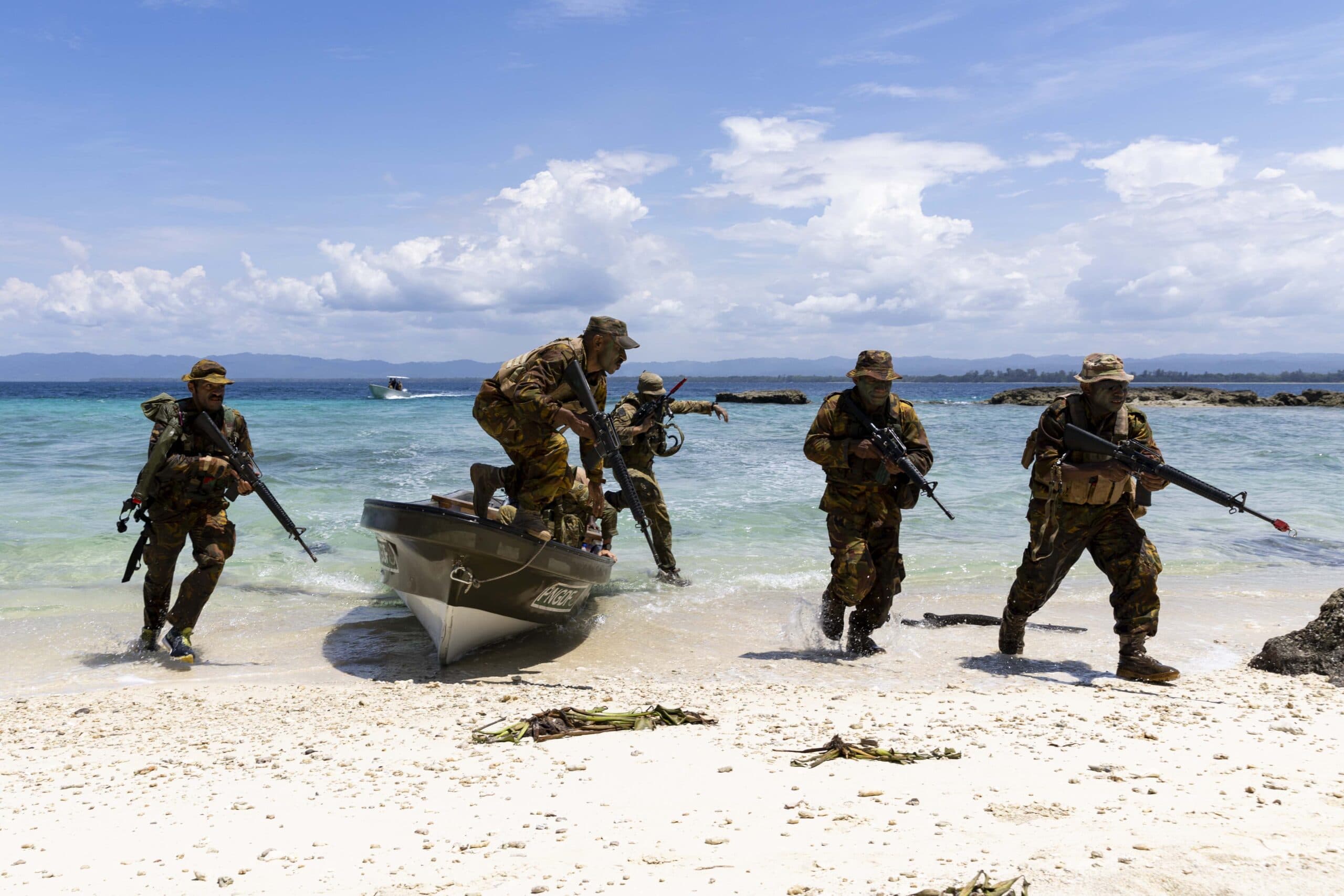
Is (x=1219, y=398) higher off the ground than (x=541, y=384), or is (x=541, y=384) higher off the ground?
(x=1219, y=398)

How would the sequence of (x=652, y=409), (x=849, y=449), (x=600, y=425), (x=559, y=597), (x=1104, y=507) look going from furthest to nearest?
(x=652, y=409)
(x=559, y=597)
(x=849, y=449)
(x=600, y=425)
(x=1104, y=507)

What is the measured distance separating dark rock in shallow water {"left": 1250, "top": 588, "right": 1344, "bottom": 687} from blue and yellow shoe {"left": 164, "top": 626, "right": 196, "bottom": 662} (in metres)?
6.91

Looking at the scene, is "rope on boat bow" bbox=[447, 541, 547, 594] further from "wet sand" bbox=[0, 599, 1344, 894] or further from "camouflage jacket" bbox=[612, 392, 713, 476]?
"camouflage jacket" bbox=[612, 392, 713, 476]

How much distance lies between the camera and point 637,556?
37.3 ft

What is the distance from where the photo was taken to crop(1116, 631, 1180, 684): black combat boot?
18.8 feet

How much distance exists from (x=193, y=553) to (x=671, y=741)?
13.3 ft

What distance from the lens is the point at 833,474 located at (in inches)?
258

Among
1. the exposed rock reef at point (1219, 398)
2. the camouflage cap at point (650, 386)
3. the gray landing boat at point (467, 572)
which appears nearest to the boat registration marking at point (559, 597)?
the gray landing boat at point (467, 572)

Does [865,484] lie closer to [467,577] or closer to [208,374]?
[467,577]

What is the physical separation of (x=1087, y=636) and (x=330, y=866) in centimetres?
593

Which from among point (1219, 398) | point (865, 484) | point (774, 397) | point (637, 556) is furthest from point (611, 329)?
point (774, 397)

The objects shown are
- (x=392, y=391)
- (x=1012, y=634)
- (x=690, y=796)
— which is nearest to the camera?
(x=690, y=796)

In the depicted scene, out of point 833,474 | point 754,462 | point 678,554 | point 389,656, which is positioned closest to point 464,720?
point 389,656

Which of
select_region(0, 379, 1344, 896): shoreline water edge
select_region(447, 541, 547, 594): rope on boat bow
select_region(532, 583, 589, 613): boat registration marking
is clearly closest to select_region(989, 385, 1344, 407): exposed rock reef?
select_region(0, 379, 1344, 896): shoreline water edge
